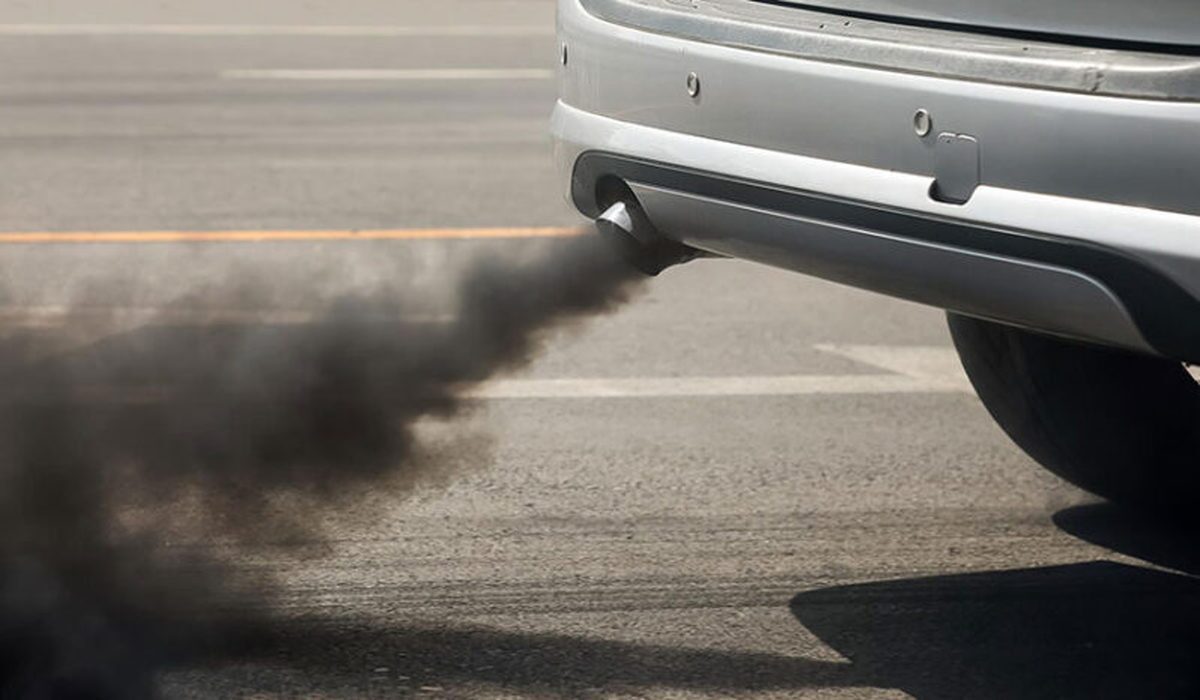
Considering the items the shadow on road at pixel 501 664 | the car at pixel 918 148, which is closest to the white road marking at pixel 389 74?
the car at pixel 918 148

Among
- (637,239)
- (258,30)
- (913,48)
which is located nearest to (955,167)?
(913,48)

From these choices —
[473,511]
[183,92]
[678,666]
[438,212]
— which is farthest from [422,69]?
[678,666]

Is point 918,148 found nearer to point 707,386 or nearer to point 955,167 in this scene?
point 955,167

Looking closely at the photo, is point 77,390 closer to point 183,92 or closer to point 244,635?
point 244,635

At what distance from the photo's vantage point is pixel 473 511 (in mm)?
4641

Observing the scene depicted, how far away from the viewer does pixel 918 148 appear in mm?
3236

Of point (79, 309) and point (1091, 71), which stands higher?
point (1091, 71)

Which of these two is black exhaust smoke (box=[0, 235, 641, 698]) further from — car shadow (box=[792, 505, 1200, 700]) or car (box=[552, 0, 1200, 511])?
car shadow (box=[792, 505, 1200, 700])

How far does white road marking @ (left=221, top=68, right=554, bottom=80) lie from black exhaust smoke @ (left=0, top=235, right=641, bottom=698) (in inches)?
318

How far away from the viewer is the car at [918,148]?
2.96 metres

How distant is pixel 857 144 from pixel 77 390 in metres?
1.75

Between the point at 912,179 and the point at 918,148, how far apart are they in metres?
0.05

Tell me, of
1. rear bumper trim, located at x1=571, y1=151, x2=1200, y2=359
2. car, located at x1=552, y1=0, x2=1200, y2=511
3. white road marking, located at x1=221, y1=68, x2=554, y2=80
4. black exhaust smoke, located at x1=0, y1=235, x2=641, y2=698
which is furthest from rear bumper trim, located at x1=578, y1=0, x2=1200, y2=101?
white road marking, located at x1=221, y1=68, x2=554, y2=80

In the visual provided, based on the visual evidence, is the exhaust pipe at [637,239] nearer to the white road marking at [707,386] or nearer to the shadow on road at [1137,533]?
the shadow on road at [1137,533]
